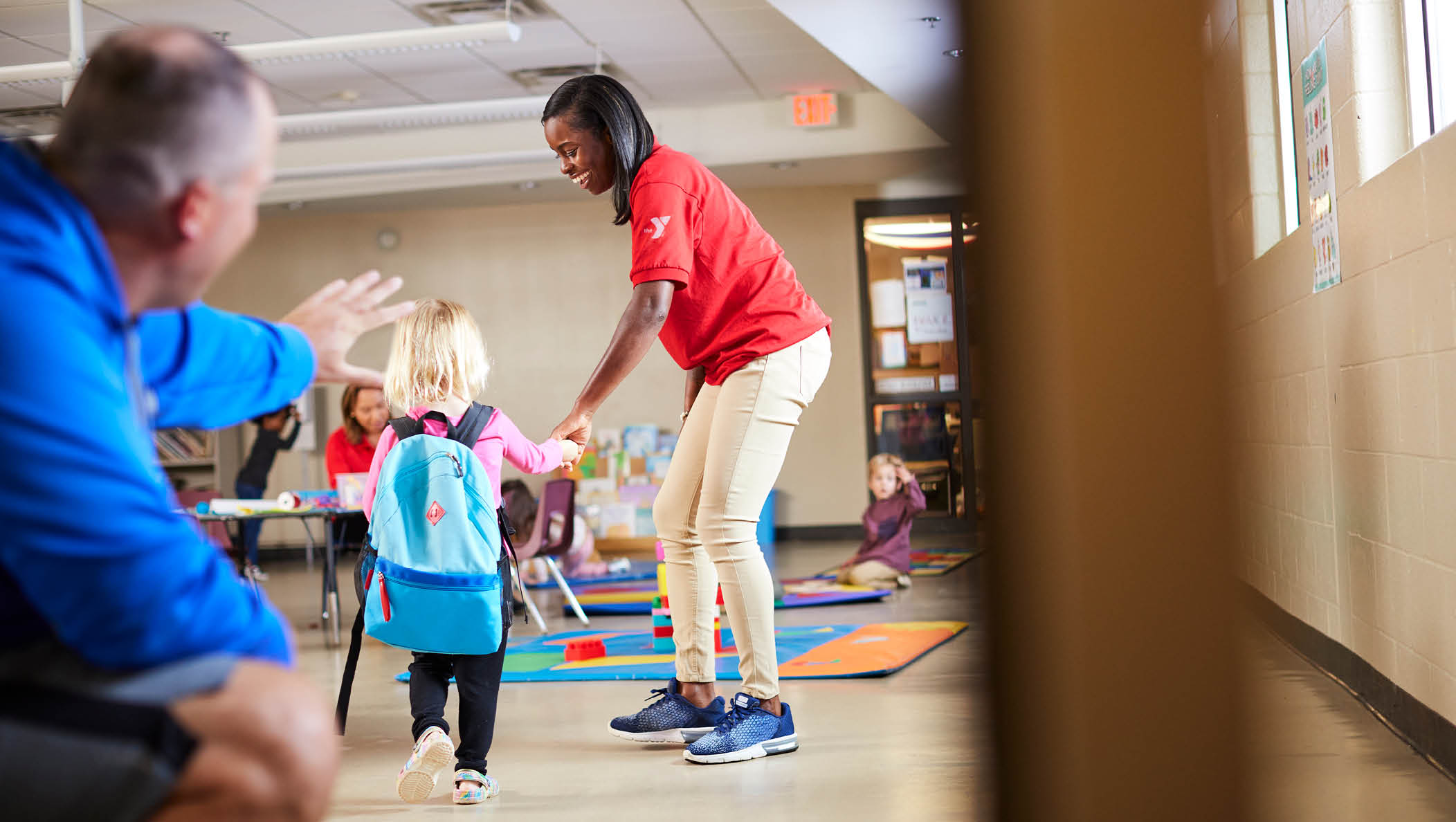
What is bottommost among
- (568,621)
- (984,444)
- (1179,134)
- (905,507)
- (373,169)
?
(568,621)

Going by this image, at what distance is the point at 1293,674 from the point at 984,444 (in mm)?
3124

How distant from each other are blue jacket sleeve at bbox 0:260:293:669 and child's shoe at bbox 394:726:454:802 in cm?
155

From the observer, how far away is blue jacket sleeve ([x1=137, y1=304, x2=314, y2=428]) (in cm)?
112

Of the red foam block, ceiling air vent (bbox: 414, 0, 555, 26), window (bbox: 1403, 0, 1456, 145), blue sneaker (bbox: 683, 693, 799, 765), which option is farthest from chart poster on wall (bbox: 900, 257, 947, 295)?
blue sneaker (bbox: 683, 693, 799, 765)

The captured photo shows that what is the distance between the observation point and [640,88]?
319 inches

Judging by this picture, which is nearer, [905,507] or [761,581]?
[761,581]

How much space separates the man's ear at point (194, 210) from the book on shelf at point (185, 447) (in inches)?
394

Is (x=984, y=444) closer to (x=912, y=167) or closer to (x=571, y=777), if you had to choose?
(x=571, y=777)

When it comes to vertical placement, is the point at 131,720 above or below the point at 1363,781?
above

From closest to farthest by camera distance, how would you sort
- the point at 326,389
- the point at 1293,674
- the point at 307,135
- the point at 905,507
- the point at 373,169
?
1. the point at 1293,674
2. the point at 905,507
3. the point at 373,169
4. the point at 307,135
5. the point at 326,389

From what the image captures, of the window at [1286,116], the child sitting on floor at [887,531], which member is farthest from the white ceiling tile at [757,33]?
the window at [1286,116]

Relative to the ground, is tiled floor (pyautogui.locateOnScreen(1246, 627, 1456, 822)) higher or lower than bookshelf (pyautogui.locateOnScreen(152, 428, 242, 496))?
lower

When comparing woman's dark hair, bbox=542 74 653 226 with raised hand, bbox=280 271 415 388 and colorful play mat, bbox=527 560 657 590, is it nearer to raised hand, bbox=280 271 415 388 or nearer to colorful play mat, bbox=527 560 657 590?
raised hand, bbox=280 271 415 388

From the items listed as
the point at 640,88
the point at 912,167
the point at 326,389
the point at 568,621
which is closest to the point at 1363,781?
the point at 568,621
